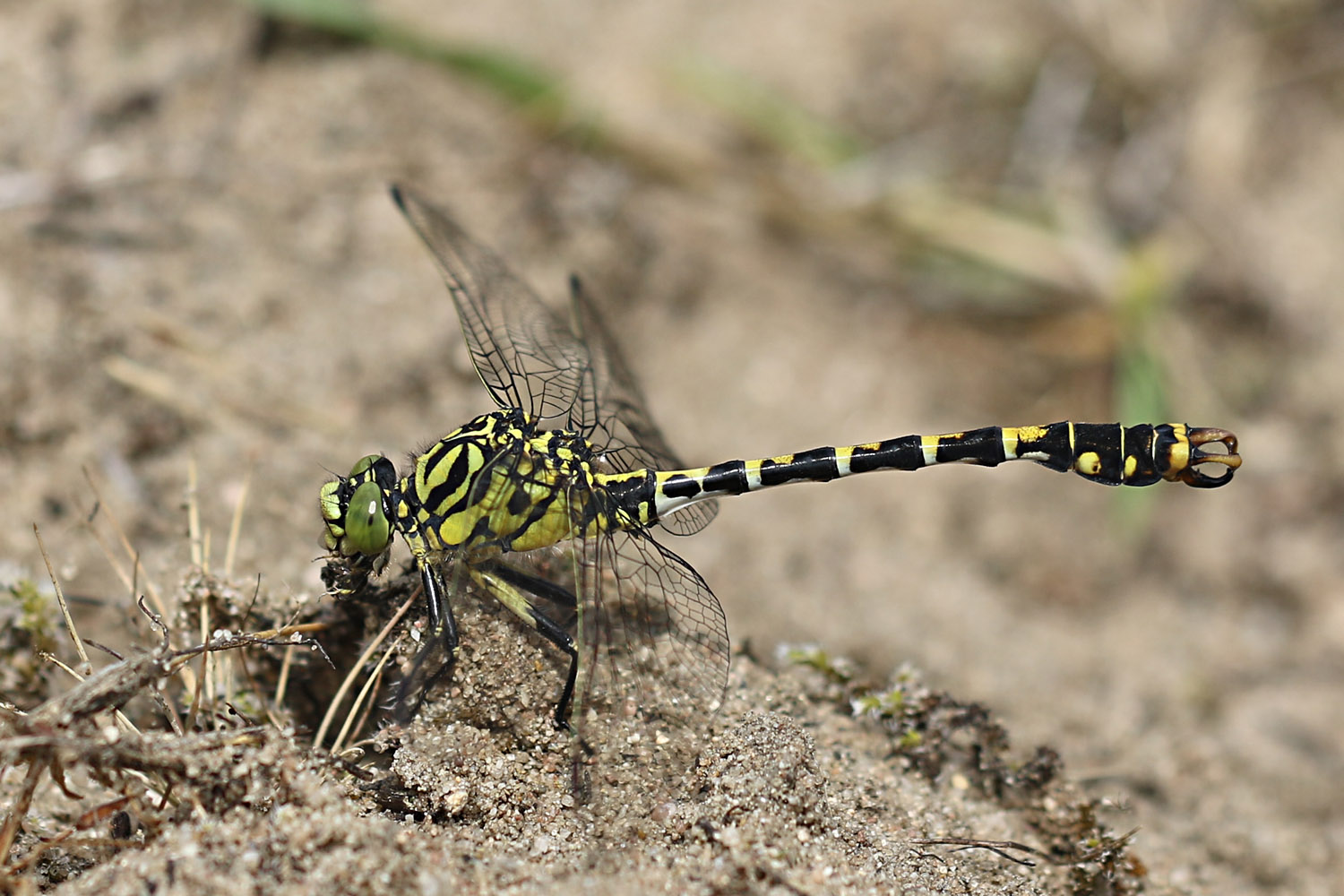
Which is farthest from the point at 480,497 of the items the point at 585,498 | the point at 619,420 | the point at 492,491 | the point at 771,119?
the point at 771,119

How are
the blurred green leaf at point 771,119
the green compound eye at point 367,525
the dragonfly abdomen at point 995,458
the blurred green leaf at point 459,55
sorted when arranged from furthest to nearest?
the blurred green leaf at point 771,119, the blurred green leaf at point 459,55, the dragonfly abdomen at point 995,458, the green compound eye at point 367,525

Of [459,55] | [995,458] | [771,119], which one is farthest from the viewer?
[771,119]

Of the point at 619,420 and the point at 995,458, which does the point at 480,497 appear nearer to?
the point at 619,420

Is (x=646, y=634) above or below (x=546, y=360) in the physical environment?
below

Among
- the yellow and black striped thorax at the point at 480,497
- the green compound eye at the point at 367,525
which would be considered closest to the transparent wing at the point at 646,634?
the yellow and black striped thorax at the point at 480,497

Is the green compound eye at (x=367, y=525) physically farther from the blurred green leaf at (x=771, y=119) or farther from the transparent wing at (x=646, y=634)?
the blurred green leaf at (x=771, y=119)

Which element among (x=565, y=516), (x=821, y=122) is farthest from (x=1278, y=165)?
(x=565, y=516)
